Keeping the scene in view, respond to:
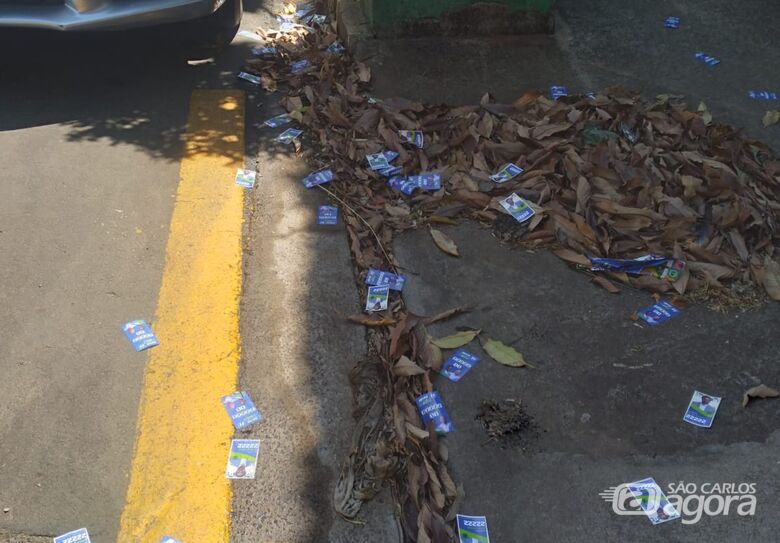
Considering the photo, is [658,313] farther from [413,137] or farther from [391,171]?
[413,137]

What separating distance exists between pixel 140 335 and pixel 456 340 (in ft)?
4.58

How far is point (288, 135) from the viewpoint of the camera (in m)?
4.45

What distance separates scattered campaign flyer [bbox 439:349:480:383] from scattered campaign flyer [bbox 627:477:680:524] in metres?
0.77

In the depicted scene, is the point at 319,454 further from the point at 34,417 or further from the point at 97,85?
the point at 97,85

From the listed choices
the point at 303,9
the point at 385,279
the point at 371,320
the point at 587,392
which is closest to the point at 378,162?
the point at 385,279

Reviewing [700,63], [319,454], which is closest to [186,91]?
[319,454]

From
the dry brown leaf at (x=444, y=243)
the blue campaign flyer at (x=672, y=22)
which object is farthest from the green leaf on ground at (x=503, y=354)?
the blue campaign flyer at (x=672, y=22)

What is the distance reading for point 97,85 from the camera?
4914mm

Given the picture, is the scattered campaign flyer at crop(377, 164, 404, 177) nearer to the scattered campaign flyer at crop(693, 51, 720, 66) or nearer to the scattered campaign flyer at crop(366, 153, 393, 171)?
the scattered campaign flyer at crop(366, 153, 393, 171)

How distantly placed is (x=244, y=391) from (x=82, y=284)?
3.52ft

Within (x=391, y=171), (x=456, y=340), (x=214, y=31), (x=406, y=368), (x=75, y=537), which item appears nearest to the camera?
(x=75, y=537)

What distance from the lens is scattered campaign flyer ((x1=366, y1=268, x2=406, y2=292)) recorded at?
3.30 meters

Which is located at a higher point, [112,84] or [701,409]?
[112,84]

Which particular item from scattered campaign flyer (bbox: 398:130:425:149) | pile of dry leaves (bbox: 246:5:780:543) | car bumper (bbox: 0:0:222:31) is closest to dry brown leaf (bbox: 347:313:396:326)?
pile of dry leaves (bbox: 246:5:780:543)
